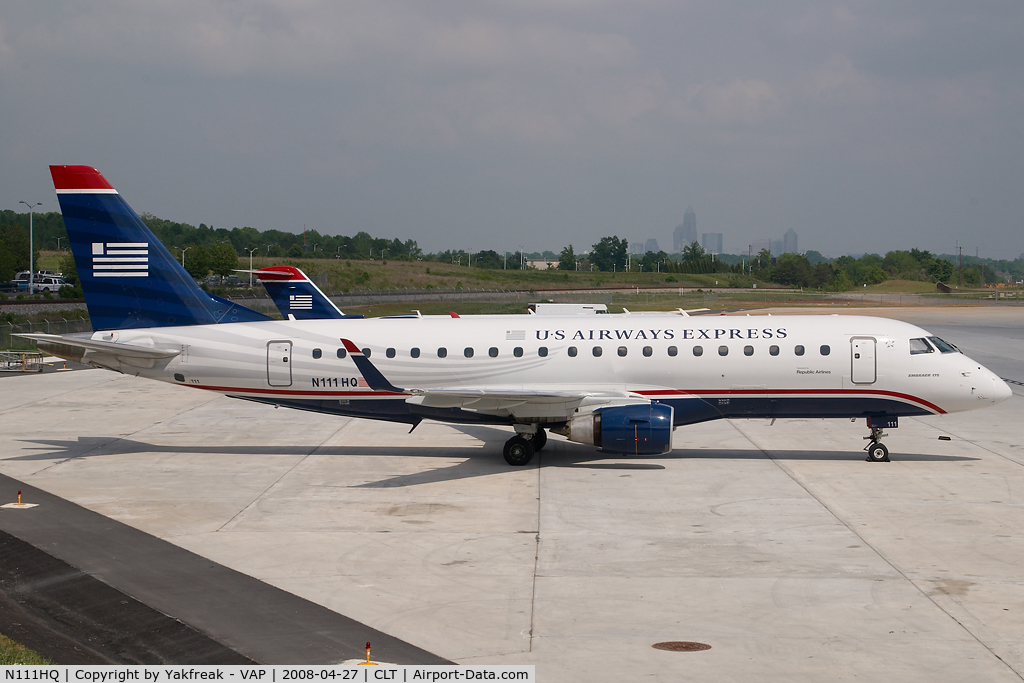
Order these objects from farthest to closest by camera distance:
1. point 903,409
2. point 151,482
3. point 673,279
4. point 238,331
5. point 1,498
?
1. point 673,279
2. point 238,331
3. point 903,409
4. point 151,482
5. point 1,498

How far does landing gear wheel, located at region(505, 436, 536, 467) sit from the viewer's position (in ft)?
73.3

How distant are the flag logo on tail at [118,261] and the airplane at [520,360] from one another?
0.12ft

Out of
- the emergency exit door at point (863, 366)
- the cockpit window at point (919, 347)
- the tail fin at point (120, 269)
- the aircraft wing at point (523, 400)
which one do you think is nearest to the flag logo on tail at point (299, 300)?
the tail fin at point (120, 269)

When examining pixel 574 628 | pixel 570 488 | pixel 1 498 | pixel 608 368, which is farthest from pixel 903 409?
pixel 1 498

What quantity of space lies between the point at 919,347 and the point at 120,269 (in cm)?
2096

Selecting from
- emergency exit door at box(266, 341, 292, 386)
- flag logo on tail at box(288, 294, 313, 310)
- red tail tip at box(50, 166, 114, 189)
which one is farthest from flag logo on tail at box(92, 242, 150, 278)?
flag logo on tail at box(288, 294, 313, 310)

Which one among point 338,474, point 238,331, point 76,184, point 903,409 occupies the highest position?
point 76,184

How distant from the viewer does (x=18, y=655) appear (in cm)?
1048

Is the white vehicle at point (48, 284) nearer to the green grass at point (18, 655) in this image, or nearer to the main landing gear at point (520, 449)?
the main landing gear at point (520, 449)

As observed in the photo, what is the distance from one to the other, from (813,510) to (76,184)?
19888 millimetres

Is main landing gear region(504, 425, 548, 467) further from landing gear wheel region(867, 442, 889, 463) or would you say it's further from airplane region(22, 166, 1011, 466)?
landing gear wheel region(867, 442, 889, 463)

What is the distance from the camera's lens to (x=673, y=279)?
19312 cm

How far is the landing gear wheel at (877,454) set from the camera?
2238cm

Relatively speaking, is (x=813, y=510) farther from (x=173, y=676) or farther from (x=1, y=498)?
(x=1, y=498)
